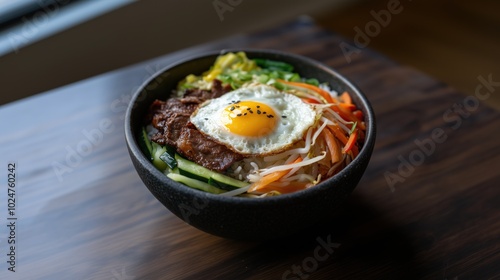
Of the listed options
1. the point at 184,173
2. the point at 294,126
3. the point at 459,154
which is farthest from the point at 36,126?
the point at 459,154

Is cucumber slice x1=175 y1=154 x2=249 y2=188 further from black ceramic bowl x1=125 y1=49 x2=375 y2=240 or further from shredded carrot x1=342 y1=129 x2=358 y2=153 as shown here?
shredded carrot x1=342 y1=129 x2=358 y2=153

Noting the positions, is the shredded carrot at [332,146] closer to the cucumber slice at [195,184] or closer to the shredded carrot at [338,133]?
the shredded carrot at [338,133]

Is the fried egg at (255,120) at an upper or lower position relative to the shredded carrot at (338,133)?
upper

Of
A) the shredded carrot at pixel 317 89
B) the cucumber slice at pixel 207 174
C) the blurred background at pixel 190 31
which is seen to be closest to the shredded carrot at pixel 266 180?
the cucumber slice at pixel 207 174

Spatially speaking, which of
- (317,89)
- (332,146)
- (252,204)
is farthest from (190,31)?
(252,204)

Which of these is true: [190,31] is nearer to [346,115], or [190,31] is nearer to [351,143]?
[346,115]
